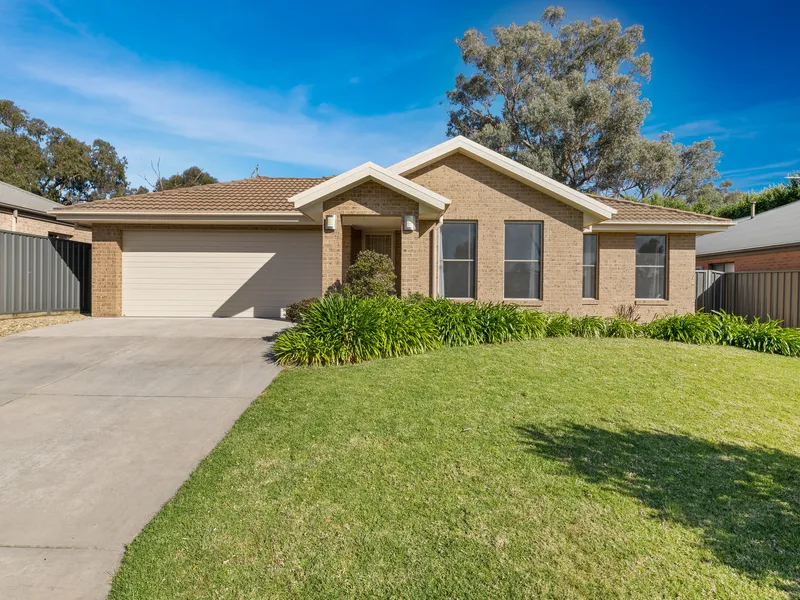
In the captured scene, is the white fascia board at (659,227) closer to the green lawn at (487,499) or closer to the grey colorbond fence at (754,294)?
the grey colorbond fence at (754,294)

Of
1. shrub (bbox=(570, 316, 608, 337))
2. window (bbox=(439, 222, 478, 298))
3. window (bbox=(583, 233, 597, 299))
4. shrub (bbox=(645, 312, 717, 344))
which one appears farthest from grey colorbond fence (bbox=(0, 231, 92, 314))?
shrub (bbox=(645, 312, 717, 344))

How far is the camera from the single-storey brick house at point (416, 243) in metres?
11.4

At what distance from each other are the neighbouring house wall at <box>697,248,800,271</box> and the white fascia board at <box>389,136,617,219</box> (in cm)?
737

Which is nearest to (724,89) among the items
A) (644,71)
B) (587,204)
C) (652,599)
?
(644,71)

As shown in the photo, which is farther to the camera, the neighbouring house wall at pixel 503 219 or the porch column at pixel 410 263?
the neighbouring house wall at pixel 503 219

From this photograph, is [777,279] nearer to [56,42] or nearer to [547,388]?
[547,388]

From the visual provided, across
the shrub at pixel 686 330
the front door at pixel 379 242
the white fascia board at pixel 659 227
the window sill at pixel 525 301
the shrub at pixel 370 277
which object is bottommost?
the shrub at pixel 686 330

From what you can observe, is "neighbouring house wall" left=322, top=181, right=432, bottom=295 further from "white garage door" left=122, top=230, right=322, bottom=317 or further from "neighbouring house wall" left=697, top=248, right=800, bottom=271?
"neighbouring house wall" left=697, top=248, right=800, bottom=271

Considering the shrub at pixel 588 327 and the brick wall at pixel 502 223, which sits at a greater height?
the brick wall at pixel 502 223

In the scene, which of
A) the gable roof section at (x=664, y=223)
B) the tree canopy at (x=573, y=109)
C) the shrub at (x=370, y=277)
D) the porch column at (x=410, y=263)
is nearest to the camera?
the shrub at (x=370, y=277)

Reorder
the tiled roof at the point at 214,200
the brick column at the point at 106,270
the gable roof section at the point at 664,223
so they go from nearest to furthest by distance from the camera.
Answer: the tiled roof at the point at 214,200 → the gable roof section at the point at 664,223 → the brick column at the point at 106,270

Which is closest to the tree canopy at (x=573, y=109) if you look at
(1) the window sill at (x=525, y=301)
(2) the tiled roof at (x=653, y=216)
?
(2) the tiled roof at (x=653, y=216)

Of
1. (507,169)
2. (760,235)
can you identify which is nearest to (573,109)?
(760,235)

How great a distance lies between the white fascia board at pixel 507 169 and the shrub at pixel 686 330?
3.18 m
